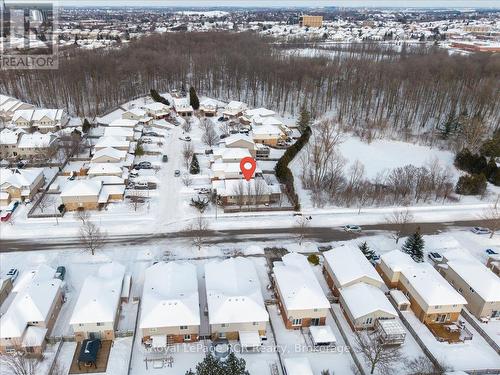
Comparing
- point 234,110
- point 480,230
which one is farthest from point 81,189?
point 480,230

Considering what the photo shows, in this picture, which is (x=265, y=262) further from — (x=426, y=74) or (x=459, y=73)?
(x=459, y=73)

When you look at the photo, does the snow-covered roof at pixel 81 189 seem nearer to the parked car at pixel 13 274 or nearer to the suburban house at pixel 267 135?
the parked car at pixel 13 274

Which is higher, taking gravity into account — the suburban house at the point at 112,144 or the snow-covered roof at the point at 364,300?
the suburban house at the point at 112,144

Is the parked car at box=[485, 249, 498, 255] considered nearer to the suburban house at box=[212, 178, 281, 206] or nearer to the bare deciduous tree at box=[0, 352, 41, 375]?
the suburban house at box=[212, 178, 281, 206]

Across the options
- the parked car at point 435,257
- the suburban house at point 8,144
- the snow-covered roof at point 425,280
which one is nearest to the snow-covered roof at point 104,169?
the suburban house at point 8,144

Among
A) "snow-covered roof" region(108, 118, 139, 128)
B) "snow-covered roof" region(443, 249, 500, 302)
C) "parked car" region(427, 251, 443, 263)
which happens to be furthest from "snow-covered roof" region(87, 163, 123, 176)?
"snow-covered roof" region(443, 249, 500, 302)

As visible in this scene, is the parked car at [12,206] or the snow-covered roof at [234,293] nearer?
the snow-covered roof at [234,293]
